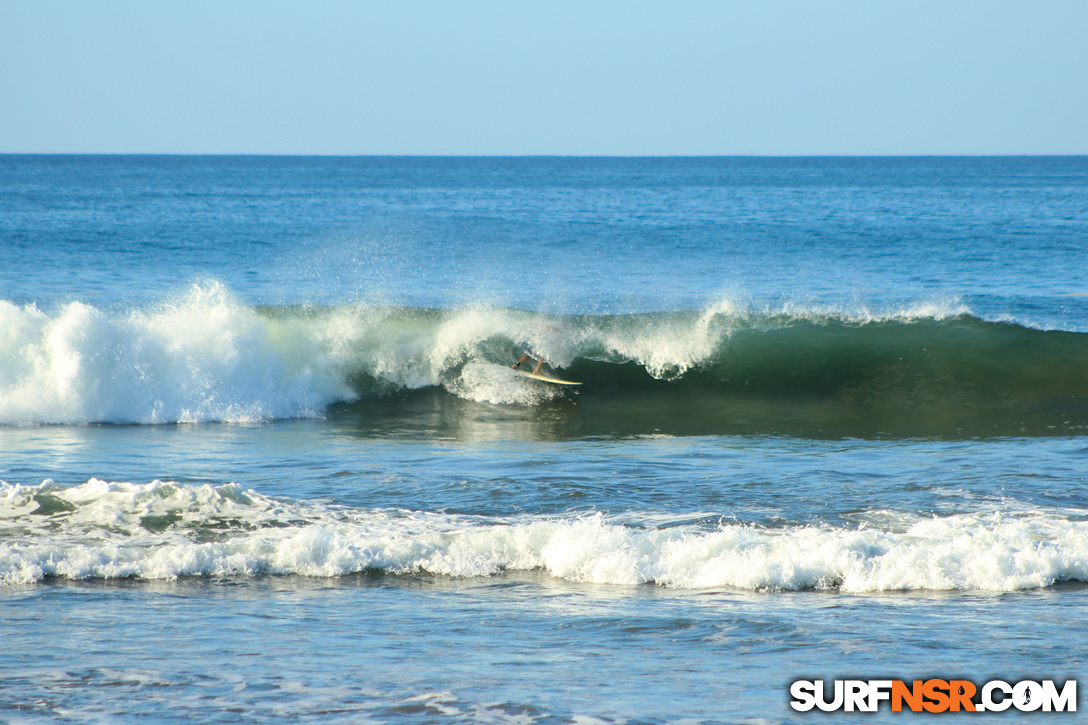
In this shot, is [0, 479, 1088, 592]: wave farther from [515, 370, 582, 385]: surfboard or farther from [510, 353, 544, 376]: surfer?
[510, 353, 544, 376]: surfer

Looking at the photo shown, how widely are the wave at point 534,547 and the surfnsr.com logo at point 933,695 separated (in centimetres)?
174

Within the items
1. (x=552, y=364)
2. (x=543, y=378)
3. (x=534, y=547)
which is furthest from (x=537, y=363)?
(x=534, y=547)

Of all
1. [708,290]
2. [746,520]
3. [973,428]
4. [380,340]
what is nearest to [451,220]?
[708,290]

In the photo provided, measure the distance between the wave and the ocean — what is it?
0.03 m

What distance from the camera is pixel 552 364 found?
15523 millimetres

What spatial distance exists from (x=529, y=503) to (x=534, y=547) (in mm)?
1173

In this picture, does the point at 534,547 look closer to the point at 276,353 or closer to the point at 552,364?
the point at 552,364

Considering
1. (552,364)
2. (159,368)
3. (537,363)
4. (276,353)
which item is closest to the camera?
(159,368)

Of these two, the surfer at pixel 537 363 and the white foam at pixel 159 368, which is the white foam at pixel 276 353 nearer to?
the white foam at pixel 159 368

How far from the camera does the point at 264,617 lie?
6.12 m

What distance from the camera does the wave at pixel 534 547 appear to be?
6801mm

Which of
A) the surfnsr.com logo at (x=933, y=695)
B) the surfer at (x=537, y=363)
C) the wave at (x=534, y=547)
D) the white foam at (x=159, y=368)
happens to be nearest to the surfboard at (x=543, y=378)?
the surfer at (x=537, y=363)

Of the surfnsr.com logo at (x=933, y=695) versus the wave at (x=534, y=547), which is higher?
the wave at (x=534, y=547)

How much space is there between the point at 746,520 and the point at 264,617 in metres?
3.92
